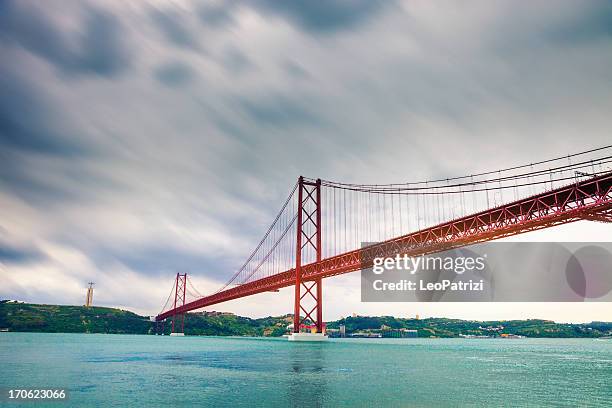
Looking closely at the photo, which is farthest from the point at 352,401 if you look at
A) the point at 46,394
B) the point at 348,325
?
the point at 348,325

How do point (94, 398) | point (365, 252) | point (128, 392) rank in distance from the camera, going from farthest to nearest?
point (365, 252), point (128, 392), point (94, 398)

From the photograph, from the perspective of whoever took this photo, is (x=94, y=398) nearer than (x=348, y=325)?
Yes

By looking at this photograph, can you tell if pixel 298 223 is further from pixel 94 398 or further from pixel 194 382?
pixel 94 398

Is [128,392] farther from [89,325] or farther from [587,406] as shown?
[89,325]

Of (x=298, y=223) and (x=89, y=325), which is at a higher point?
(x=298, y=223)

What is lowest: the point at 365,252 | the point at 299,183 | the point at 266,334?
the point at 266,334

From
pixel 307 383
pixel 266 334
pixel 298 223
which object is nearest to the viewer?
pixel 307 383
